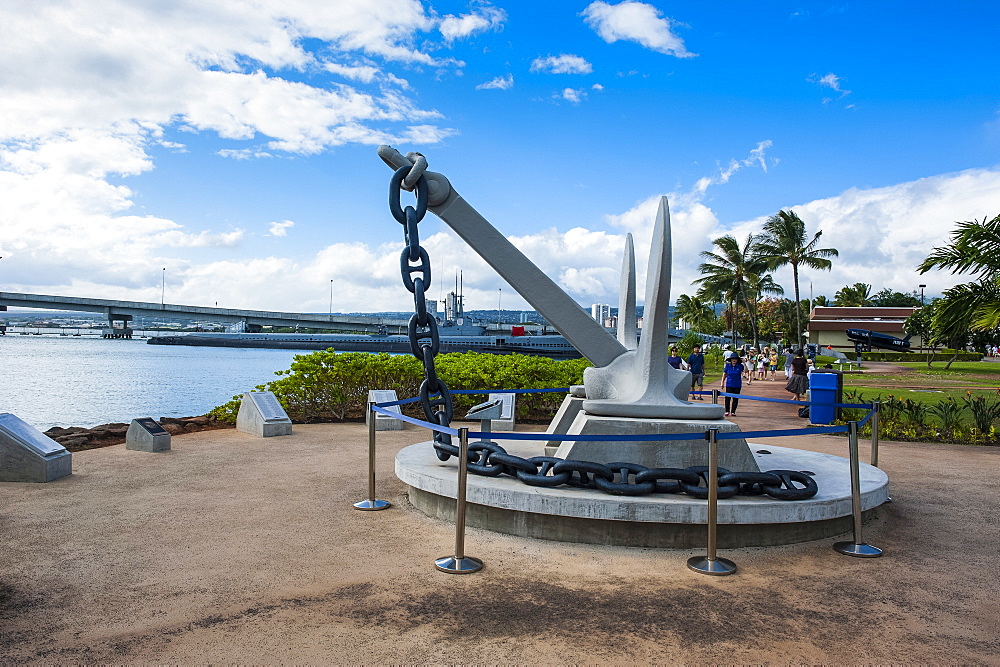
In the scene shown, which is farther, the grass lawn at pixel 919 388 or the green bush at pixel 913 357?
the green bush at pixel 913 357

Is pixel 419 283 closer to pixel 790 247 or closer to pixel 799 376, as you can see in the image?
pixel 799 376

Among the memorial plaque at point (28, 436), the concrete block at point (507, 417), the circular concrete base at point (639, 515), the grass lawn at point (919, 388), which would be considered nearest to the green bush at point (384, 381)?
the concrete block at point (507, 417)

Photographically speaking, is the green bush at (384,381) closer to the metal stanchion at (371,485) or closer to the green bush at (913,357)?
the metal stanchion at (371,485)

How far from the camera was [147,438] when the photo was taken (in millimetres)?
8336

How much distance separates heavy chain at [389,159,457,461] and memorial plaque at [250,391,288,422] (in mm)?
5387

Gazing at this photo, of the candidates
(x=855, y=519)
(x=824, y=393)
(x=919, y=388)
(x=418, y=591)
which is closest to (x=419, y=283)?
(x=418, y=591)

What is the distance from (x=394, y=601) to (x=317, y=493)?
2817mm

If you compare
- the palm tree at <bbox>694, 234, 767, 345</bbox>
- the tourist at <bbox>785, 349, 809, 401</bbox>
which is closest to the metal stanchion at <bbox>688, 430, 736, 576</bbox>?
the tourist at <bbox>785, 349, 809, 401</bbox>

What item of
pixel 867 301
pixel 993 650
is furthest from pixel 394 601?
pixel 867 301

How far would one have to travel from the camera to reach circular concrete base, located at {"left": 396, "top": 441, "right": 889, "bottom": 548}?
4.59 m

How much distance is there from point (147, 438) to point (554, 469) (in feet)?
19.1

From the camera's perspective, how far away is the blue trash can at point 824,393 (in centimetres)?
1259

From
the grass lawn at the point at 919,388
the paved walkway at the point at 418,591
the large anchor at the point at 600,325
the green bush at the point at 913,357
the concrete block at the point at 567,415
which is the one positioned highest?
the large anchor at the point at 600,325

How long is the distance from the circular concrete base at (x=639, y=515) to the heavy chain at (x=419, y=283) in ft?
2.13
